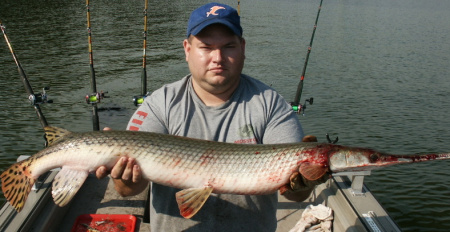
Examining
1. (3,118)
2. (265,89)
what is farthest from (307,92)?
(265,89)

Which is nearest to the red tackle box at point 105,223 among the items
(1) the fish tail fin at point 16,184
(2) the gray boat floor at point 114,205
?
(2) the gray boat floor at point 114,205

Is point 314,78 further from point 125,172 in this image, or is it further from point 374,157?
point 125,172

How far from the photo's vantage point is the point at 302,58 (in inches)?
742

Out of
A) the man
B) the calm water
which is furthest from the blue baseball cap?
the calm water

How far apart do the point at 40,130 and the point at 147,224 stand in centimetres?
741

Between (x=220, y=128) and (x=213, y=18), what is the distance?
34.1 inches

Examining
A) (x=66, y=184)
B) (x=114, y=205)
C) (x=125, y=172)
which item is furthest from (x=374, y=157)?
(x=114, y=205)

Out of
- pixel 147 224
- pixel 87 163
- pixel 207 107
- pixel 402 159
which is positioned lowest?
pixel 147 224

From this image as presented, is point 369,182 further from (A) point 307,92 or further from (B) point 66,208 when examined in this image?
(B) point 66,208

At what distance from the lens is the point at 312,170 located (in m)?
2.81

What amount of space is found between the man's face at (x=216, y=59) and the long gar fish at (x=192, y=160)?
1.55 feet

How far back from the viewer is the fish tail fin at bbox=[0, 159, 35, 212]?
3.02 metres

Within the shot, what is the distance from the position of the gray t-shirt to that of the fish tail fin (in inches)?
37.4

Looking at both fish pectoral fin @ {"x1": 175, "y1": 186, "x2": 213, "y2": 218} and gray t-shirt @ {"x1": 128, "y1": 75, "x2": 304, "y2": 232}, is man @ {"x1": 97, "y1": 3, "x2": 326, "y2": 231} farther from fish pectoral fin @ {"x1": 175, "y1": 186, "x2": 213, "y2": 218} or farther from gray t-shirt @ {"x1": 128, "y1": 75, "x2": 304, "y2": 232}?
fish pectoral fin @ {"x1": 175, "y1": 186, "x2": 213, "y2": 218}
